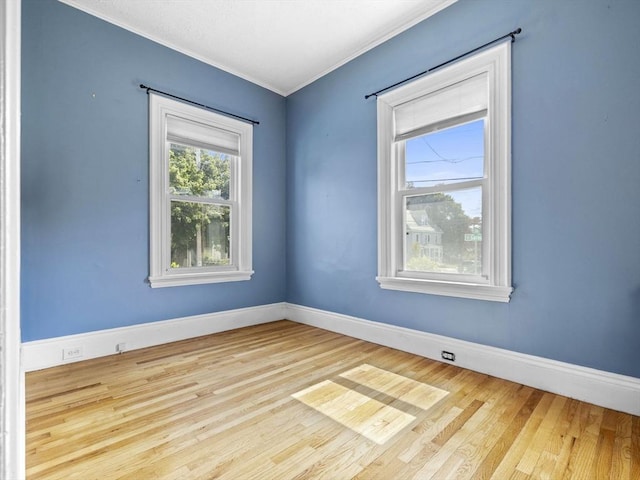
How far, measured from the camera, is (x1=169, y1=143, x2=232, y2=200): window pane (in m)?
3.35

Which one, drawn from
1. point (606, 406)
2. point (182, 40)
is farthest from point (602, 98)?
point (182, 40)

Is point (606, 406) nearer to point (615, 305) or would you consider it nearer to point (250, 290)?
point (615, 305)

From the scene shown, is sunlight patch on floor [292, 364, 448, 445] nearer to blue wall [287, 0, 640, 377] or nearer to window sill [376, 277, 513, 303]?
blue wall [287, 0, 640, 377]

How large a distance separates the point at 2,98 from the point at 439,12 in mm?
3128

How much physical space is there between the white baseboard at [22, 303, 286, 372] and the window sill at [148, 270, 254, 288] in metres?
0.36

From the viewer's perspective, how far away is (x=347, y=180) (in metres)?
3.50

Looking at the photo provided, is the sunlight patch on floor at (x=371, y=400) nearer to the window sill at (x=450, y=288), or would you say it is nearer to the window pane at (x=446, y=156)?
the window sill at (x=450, y=288)

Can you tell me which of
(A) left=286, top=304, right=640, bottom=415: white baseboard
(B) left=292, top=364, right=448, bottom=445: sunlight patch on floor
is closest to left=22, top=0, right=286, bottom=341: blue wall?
(B) left=292, top=364, right=448, bottom=445: sunlight patch on floor

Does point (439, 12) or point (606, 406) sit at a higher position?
point (439, 12)

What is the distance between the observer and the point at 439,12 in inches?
108

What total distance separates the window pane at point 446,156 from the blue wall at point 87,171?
2373 mm

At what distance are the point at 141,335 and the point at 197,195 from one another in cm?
150

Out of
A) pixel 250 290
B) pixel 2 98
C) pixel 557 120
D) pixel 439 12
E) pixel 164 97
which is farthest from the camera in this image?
pixel 250 290

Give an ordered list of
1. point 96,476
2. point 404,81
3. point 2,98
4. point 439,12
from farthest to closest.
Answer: point 404,81, point 439,12, point 96,476, point 2,98
